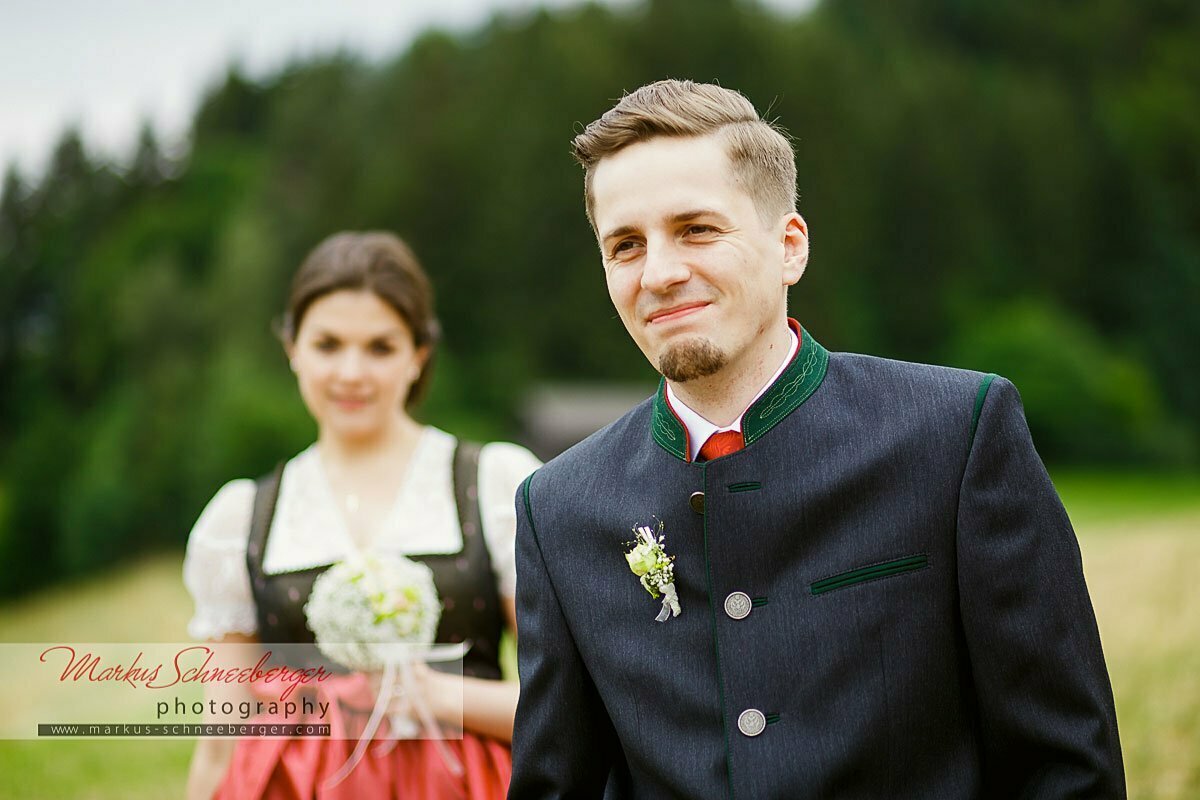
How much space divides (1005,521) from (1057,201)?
33.5 meters

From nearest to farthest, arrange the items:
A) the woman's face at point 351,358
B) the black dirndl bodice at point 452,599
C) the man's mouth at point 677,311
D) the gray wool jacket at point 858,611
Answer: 1. the gray wool jacket at point 858,611
2. the man's mouth at point 677,311
3. the black dirndl bodice at point 452,599
4. the woman's face at point 351,358

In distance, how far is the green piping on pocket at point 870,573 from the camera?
213 cm

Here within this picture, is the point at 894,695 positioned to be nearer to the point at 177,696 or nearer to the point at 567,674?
the point at 567,674

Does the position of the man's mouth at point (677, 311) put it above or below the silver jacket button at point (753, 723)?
above

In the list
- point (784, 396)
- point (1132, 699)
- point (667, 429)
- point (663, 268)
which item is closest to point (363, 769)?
point (667, 429)

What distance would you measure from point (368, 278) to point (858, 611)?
200cm

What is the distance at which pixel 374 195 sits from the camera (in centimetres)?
2758

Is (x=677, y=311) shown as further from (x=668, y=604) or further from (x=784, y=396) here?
(x=668, y=604)

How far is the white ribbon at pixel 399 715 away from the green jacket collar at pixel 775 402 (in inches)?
52.7

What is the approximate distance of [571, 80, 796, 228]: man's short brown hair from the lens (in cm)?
221

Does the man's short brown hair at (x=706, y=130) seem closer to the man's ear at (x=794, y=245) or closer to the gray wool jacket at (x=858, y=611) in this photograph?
the man's ear at (x=794, y=245)

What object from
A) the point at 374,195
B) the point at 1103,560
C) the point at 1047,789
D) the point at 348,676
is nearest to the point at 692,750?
the point at 1047,789

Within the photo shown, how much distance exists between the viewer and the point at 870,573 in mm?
2146

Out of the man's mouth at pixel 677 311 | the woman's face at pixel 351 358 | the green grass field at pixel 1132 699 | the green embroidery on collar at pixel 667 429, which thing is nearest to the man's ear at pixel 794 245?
the man's mouth at pixel 677 311
